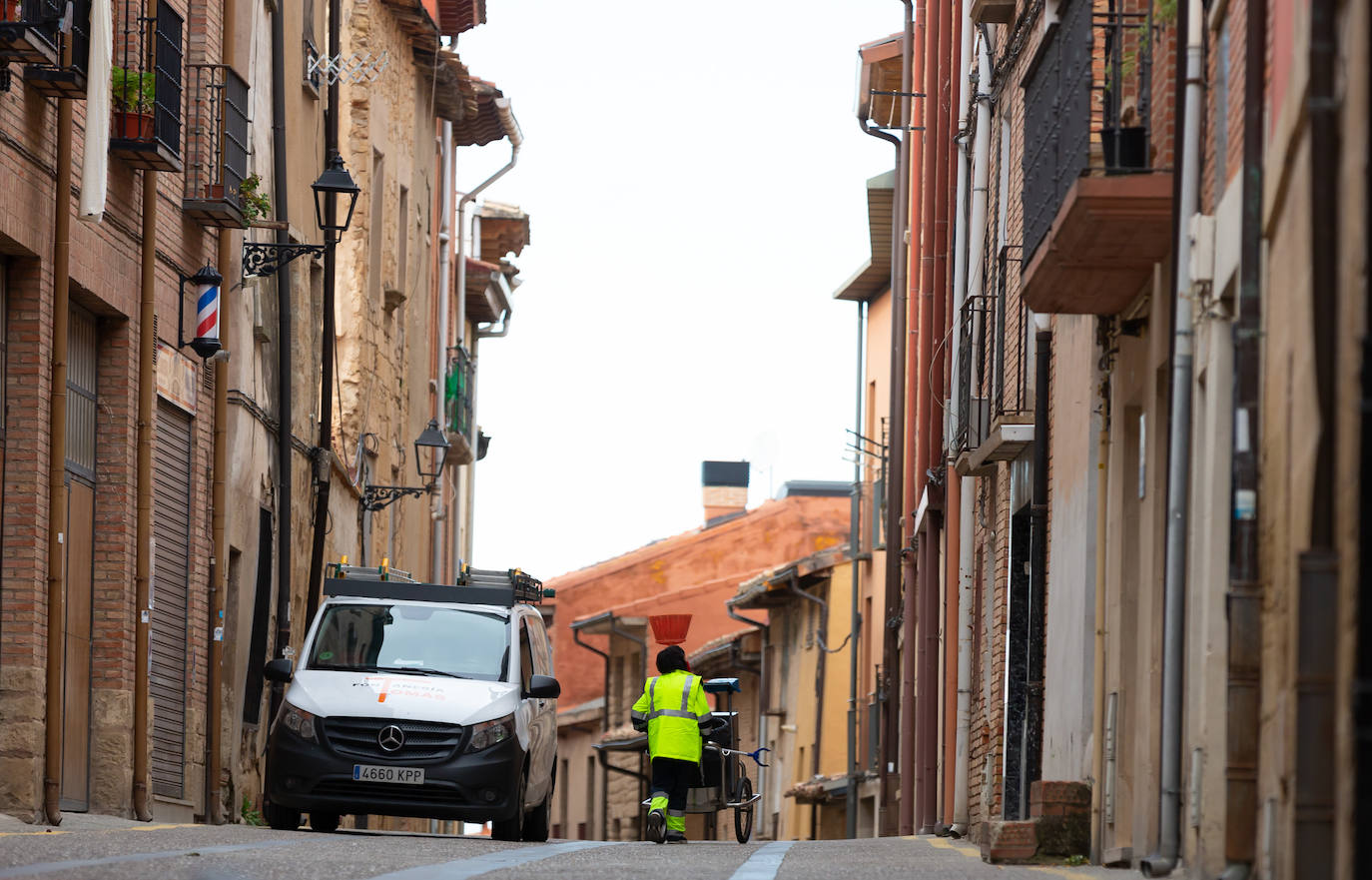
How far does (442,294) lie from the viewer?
3922 centimetres

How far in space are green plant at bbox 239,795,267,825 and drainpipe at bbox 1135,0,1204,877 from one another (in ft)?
42.7

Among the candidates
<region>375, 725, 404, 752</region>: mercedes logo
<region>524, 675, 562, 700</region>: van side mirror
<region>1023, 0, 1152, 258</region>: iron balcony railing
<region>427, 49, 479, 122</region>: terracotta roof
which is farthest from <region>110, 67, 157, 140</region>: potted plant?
<region>427, 49, 479, 122</region>: terracotta roof

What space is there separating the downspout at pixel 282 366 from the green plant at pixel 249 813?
113 cm

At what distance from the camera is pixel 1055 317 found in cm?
1753

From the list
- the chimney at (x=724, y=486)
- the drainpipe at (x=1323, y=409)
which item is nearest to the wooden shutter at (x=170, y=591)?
the drainpipe at (x=1323, y=409)

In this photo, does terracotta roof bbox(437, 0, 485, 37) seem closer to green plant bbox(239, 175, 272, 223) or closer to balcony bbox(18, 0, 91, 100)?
green plant bbox(239, 175, 272, 223)

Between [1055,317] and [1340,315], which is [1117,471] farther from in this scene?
[1340,315]

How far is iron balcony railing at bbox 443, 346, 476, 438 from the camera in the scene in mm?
40719

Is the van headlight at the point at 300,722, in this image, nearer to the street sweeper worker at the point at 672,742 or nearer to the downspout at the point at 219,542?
the street sweeper worker at the point at 672,742

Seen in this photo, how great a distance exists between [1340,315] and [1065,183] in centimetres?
579

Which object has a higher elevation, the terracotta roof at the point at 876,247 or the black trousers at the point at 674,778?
the terracotta roof at the point at 876,247

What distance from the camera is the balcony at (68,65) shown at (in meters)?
16.2

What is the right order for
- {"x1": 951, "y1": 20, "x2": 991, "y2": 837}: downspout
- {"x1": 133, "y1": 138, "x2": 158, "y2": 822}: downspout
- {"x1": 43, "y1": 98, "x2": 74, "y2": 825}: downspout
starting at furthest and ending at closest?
{"x1": 951, "y1": 20, "x2": 991, "y2": 837}: downspout, {"x1": 133, "y1": 138, "x2": 158, "y2": 822}: downspout, {"x1": 43, "y1": 98, "x2": 74, "y2": 825}: downspout

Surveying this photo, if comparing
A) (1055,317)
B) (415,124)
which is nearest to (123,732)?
(1055,317)
